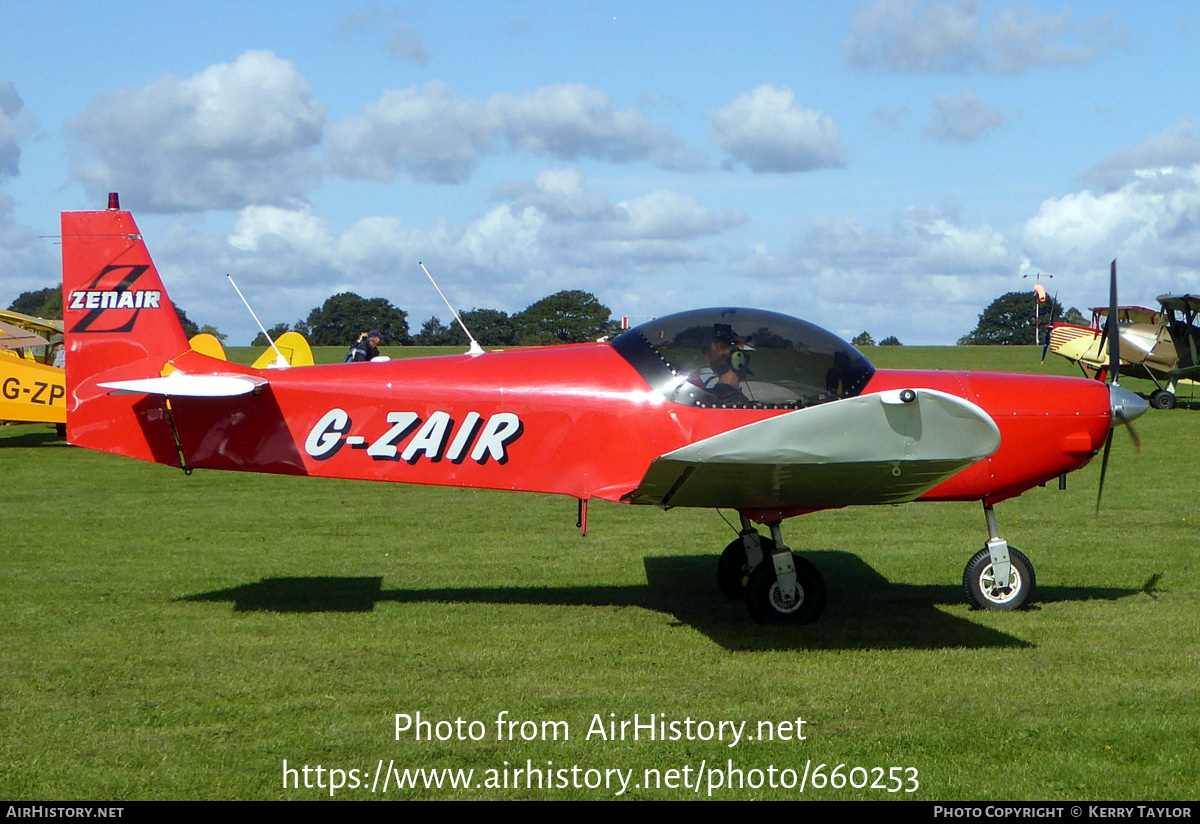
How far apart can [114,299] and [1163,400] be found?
24.9m

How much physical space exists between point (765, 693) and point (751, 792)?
123 cm

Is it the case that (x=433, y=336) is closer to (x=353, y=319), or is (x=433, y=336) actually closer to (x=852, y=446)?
(x=353, y=319)

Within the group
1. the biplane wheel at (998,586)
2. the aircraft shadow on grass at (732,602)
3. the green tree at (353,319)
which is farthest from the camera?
the green tree at (353,319)

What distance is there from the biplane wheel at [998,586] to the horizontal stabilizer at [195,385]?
4899mm

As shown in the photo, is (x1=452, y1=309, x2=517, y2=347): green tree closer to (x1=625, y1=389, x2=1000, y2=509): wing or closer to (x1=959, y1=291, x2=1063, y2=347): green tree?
(x1=625, y1=389, x2=1000, y2=509): wing

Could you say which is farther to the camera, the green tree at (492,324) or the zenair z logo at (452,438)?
the green tree at (492,324)

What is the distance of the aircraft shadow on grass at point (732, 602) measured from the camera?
6.58 meters

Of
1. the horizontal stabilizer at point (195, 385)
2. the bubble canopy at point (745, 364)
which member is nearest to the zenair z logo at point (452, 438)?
the horizontal stabilizer at point (195, 385)

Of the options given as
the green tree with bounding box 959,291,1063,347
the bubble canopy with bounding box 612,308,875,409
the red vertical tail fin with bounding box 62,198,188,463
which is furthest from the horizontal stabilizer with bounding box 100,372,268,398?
the green tree with bounding box 959,291,1063,347

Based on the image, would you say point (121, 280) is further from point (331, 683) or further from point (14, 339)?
point (14, 339)

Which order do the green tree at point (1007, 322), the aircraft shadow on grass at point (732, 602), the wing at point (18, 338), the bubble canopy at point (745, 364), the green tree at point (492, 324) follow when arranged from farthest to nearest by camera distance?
the green tree at point (1007, 322) → the green tree at point (492, 324) → the wing at point (18, 338) → the bubble canopy at point (745, 364) → the aircraft shadow on grass at point (732, 602)

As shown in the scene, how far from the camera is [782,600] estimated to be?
6848 mm

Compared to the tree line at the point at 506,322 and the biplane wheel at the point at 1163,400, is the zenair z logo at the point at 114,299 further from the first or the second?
the biplane wheel at the point at 1163,400
